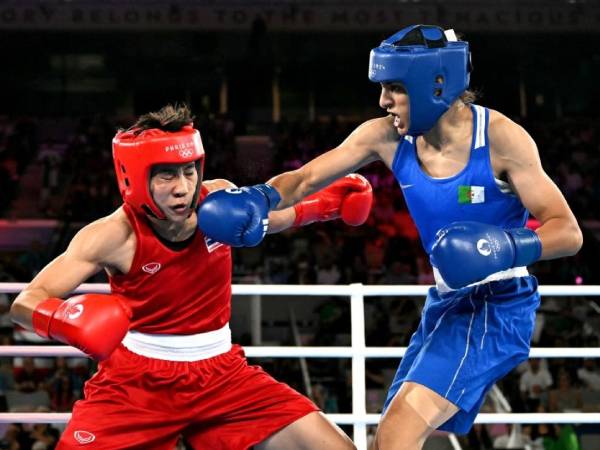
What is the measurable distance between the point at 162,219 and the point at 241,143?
428 inches

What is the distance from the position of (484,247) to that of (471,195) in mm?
→ 422

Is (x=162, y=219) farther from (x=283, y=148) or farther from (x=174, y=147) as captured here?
(x=283, y=148)

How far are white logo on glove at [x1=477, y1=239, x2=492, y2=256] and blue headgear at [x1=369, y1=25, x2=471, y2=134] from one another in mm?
557

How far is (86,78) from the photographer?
16328 mm

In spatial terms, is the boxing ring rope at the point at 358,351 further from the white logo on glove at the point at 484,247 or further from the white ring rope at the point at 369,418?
the white logo on glove at the point at 484,247

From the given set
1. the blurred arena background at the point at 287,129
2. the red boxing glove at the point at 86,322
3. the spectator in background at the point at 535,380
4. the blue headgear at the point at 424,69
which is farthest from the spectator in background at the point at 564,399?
the red boxing glove at the point at 86,322

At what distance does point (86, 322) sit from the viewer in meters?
2.39

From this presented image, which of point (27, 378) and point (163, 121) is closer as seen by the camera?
point (163, 121)

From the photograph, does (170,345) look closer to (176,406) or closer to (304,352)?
(176,406)

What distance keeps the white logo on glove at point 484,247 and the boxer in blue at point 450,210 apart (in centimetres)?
23

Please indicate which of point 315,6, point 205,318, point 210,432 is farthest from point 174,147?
point 315,6

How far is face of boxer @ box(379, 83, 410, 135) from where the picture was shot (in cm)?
278

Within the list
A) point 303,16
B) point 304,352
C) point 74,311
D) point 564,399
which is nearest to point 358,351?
point 304,352

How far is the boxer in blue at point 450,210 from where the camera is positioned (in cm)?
263
